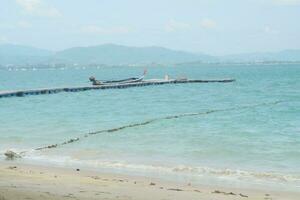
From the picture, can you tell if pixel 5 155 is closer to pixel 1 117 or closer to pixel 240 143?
pixel 240 143

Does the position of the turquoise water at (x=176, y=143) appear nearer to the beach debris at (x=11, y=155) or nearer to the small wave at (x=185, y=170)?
the small wave at (x=185, y=170)

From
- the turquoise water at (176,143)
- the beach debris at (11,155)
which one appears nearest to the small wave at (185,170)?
the turquoise water at (176,143)

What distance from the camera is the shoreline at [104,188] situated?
10.0 m

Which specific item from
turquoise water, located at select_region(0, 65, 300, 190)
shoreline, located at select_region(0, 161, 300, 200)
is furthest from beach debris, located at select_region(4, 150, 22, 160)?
shoreline, located at select_region(0, 161, 300, 200)

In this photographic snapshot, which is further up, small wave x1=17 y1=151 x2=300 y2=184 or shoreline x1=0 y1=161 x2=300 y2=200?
shoreline x1=0 y1=161 x2=300 y2=200

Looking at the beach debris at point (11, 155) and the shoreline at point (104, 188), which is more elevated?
the shoreline at point (104, 188)

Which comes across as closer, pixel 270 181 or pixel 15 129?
pixel 270 181

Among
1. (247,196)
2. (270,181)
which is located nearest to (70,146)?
(270,181)

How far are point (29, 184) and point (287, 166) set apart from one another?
701cm

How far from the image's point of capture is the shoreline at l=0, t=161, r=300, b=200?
395 inches

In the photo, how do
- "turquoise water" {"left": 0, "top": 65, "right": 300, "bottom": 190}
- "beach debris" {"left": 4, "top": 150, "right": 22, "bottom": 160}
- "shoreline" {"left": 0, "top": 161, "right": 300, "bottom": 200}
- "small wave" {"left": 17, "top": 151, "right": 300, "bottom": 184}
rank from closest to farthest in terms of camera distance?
"shoreline" {"left": 0, "top": 161, "right": 300, "bottom": 200} → "small wave" {"left": 17, "top": 151, "right": 300, "bottom": 184} → "turquoise water" {"left": 0, "top": 65, "right": 300, "bottom": 190} → "beach debris" {"left": 4, "top": 150, "right": 22, "bottom": 160}

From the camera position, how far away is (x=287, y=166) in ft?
49.8

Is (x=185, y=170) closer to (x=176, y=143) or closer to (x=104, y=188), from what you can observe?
(x=104, y=188)

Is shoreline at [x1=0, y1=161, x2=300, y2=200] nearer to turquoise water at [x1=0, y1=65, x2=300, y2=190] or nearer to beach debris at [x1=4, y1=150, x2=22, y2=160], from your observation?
turquoise water at [x1=0, y1=65, x2=300, y2=190]
